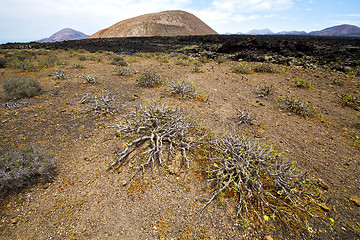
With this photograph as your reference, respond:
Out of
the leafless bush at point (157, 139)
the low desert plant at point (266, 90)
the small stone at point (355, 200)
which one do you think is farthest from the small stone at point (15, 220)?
the low desert plant at point (266, 90)

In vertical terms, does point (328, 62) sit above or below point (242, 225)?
above

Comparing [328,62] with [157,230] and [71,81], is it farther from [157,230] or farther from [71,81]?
[71,81]

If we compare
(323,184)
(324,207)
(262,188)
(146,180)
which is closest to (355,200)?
(323,184)

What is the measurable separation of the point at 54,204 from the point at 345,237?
12.1 feet

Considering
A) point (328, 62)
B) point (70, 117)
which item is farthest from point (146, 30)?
point (70, 117)

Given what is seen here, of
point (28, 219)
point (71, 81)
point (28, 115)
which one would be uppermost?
point (71, 81)

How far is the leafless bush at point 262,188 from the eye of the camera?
2045 mm

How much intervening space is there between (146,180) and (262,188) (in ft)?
5.67

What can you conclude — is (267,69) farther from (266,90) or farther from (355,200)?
(355,200)

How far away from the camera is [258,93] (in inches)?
243

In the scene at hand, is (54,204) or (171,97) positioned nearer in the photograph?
(54,204)

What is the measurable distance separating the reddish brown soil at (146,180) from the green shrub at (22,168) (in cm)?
13

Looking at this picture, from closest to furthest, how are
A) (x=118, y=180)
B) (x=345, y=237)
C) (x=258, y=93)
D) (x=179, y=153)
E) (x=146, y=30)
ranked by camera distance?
1. (x=345, y=237)
2. (x=118, y=180)
3. (x=179, y=153)
4. (x=258, y=93)
5. (x=146, y=30)

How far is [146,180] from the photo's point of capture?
2424mm
